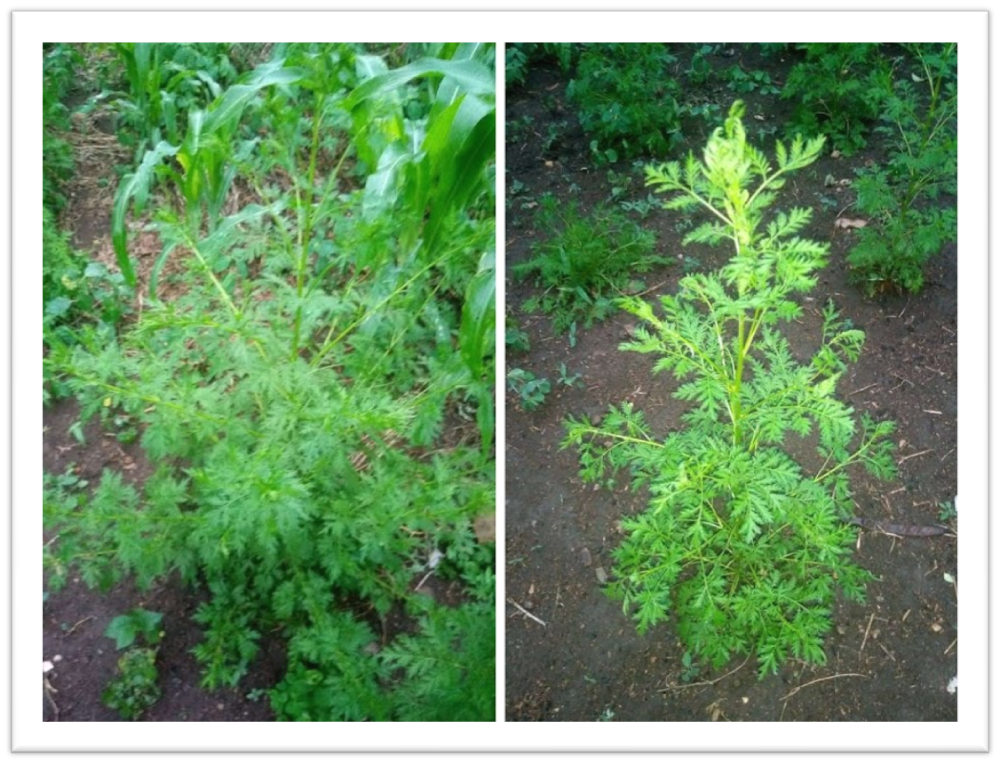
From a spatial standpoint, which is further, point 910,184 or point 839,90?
point 910,184

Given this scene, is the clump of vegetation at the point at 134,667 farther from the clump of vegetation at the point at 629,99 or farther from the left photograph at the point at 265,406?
the clump of vegetation at the point at 629,99

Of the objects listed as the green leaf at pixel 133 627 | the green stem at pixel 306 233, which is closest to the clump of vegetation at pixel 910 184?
the green stem at pixel 306 233

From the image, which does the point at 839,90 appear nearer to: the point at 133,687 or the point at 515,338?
the point at 515,338

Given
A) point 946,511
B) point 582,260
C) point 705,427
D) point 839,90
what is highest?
point 839,90

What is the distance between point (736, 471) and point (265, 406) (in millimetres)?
744

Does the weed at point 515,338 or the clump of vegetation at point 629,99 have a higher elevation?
the clump of vegetation at point 629,99

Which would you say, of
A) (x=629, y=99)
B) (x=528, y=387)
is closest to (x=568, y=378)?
(x=528, y=387)

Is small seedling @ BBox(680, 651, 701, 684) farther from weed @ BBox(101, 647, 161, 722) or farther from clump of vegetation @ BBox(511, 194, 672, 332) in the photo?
weed @ BBox(101, 647, 161, 722)

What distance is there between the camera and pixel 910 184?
1366mm

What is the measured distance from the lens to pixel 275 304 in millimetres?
1324

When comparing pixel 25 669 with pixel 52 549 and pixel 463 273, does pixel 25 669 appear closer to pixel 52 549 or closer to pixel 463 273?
pixel 52 549

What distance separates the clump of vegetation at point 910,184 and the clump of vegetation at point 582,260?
366 millimetres

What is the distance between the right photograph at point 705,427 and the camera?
1215 mm

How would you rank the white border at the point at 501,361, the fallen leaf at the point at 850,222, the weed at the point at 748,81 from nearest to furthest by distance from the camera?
the white border at the point at 501,361 < the weed at the point at 748,81 < the fallen leaf at the point at 850,222
